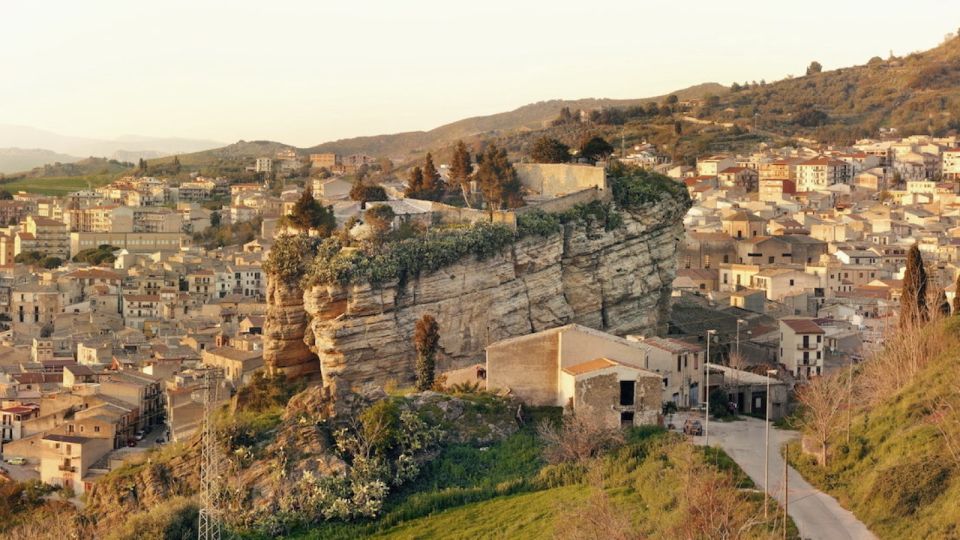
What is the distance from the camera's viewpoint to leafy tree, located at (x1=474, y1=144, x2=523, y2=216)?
44.6 metres

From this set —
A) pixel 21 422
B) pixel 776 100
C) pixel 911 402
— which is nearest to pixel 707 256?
pixel 21 422

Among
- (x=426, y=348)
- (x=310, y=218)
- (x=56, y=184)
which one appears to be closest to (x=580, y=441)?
(x=426, y=348)

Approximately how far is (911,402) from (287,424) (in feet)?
37.6

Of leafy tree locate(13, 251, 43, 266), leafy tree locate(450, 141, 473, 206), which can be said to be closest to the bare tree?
leafy tree locate(450, 141, 473, 206)

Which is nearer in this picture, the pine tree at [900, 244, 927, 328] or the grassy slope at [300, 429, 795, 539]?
the grassy slope at [300, 429, 795, 539]

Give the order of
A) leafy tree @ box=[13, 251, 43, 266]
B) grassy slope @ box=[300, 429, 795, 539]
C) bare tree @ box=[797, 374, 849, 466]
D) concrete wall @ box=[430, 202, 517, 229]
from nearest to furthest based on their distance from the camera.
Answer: grassy slope @ box=[300, 429, 795, 539] → bare tree @ box=[797, 374, 849, 466] → concrete wall @ box=[430, 202, 517, 229] → leafy tree @ box=[13, 251, 43, 266]

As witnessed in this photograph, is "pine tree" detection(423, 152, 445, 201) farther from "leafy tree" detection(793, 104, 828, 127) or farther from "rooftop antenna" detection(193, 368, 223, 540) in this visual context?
"leafy tree" detection(793, 104, 828, 127)

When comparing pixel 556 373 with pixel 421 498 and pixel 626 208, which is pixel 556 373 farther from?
pixel 626 208

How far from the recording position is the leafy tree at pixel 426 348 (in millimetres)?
34469

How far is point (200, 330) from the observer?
5981 cm

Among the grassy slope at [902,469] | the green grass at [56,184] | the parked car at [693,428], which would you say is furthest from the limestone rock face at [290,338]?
the green grass at [56,184]

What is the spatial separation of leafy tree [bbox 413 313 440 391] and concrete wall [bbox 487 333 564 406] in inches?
106

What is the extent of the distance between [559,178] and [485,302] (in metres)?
7.94

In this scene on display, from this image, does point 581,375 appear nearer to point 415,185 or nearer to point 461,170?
point 461,170
